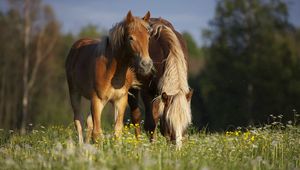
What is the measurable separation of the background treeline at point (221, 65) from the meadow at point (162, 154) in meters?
25.2

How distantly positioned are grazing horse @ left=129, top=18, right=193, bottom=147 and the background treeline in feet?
76.6

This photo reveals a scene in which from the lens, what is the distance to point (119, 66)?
9531 millimetres

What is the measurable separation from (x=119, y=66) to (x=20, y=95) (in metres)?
34.1

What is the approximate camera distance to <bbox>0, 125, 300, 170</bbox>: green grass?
5.54 meters

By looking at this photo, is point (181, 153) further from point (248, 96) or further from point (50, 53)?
point (50, 53)

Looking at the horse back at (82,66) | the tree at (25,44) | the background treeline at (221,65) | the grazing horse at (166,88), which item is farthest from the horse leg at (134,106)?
the tree at (25,44)

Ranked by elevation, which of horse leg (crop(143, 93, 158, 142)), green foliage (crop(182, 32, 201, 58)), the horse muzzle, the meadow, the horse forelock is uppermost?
green foliage (crop(182, 32, 201, 58))

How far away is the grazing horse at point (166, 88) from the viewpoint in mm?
8172

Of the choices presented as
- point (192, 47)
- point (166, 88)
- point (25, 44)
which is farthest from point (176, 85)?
point (192, 47)

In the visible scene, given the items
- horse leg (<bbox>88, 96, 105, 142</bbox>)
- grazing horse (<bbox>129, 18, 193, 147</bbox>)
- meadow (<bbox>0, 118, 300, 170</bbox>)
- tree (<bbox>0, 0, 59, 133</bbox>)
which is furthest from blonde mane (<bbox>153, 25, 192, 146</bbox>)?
tree (<bbox>0, 0, 59, 133</bbox>)

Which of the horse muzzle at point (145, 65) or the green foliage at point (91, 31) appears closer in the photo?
the horse muzzle at point (145, 65)

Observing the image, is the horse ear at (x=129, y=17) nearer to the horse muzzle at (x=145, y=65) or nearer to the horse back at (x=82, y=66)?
the horse muzzle at (x=145, y=65)

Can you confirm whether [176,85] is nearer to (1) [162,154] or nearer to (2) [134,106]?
(2) [134,106]

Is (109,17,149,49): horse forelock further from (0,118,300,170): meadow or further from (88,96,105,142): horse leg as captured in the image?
(0,118,300,170): meadow
